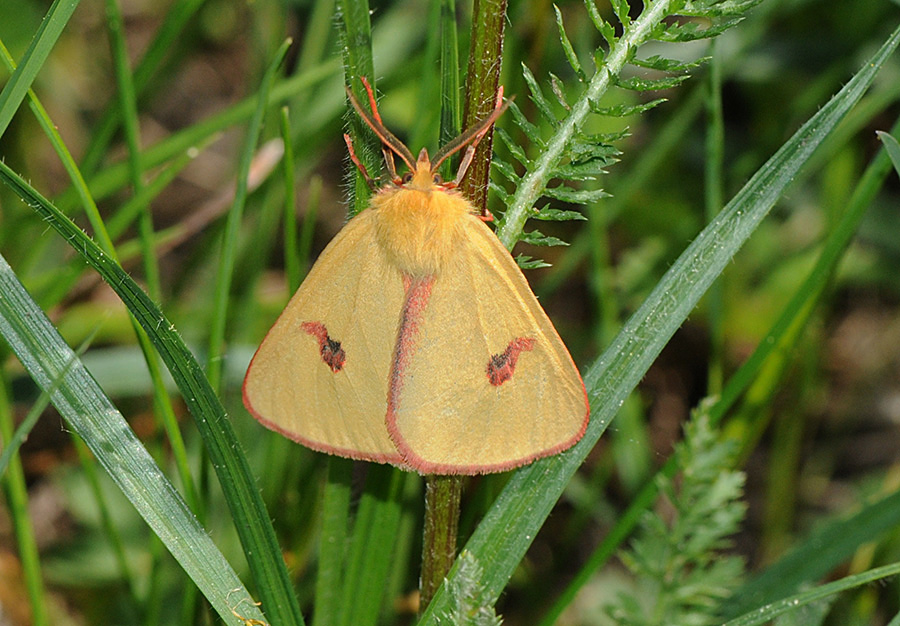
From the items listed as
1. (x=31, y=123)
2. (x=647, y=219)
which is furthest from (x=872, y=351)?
(x=31, y=123)

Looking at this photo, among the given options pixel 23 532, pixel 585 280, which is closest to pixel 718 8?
pixel 23 532

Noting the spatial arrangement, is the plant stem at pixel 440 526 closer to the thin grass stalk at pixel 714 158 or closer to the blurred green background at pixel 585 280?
the blurred green background at pixel 585 280

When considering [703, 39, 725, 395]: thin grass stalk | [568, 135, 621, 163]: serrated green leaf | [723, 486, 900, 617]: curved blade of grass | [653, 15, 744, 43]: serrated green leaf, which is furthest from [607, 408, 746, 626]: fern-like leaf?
[653, 15, 744, 43]: serrated green leaf

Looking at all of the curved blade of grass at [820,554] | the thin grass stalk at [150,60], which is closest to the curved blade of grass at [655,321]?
the curved blade of grass at [820,554]

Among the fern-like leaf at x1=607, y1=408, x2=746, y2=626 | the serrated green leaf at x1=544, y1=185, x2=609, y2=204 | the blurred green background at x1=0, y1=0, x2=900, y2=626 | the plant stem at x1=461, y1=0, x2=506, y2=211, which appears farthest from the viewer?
the blurred green background at x1=0, y1=0, x2=900, y2=626

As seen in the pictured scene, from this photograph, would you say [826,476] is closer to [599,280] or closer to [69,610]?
[599,280]

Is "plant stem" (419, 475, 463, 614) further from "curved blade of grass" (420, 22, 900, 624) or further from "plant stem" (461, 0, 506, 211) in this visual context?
"plant stem" (461, 0, 506, 211)

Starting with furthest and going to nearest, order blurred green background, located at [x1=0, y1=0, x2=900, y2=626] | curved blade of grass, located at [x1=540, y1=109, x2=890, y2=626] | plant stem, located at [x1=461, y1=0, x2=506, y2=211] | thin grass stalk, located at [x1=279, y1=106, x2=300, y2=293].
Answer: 1. blurred green background, located at [x1=0, y1=0, x2=900, y2=626]
2. curved blade of grass, located at [x1=540, y1=109, x2=890, y2=626]
3. thin grass stalk, located at [x1=279, y1=106, x2=300, y2=293]
4. plant stem, located at [x1=461, y1=0, x2=506, y2=211]
